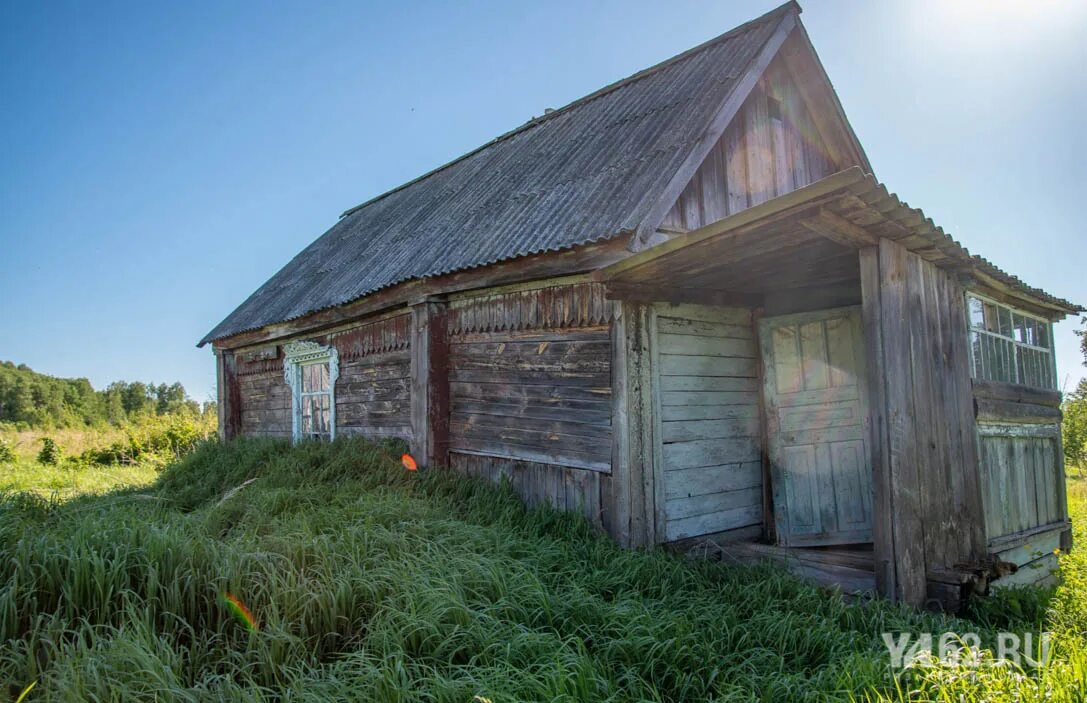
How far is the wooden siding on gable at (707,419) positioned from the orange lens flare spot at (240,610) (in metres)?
3.43

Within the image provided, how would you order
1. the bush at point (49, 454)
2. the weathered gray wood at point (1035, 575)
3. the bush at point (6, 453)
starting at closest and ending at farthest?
the weathered gray wood at point (1035, 575)
the bush at point (6, 453)
the bush at point (49, 454)

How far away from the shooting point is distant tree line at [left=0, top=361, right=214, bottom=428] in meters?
54.6

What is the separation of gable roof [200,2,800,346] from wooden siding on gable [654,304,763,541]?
4.36ft

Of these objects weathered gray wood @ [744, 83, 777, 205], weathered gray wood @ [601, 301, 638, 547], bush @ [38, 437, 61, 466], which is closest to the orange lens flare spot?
weathered gray wood @ [601, 301, 638, 547]

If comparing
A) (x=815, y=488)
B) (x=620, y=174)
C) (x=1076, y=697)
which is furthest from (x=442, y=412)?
(x=1076, y=697)

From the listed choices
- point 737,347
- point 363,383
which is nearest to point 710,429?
point 737,347

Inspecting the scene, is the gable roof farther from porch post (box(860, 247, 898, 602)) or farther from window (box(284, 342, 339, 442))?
porch post (box(860, 247, 898, 602))

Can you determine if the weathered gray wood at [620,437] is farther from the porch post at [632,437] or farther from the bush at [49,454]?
the bush at [49,454]

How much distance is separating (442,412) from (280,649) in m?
4.32

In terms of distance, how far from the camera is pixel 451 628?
3.29 m

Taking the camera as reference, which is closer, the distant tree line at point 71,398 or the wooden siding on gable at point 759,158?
the wooden siding on gable at point 759,158

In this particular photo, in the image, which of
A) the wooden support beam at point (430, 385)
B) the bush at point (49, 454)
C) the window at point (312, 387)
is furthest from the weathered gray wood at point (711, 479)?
the bush at point (49, 454)

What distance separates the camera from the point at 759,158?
724 cm

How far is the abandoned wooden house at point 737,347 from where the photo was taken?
176 inches
